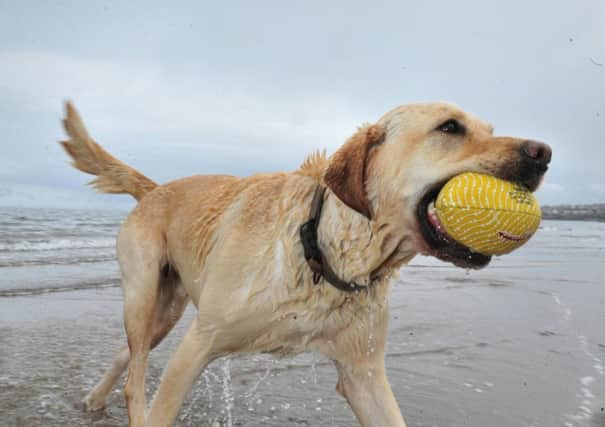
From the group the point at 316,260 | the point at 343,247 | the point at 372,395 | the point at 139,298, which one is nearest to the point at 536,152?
the point at 343,247

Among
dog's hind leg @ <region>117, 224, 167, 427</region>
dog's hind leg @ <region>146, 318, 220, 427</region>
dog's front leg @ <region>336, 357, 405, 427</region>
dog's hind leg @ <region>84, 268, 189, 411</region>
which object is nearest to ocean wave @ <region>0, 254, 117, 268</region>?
dog's hind leg @ <region>84, 268, 189, 411</region>

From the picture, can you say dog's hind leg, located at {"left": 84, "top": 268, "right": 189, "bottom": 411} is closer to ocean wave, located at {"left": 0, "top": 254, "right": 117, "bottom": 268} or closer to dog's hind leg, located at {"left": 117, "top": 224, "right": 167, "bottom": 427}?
dog's hind leg, located at {"left": 117, "top": 224, "right": 167, "bottom": 427}

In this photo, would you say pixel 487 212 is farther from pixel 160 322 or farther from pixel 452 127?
pixel 160 322

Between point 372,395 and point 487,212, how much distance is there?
50.1 inches

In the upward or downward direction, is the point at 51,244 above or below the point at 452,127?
below

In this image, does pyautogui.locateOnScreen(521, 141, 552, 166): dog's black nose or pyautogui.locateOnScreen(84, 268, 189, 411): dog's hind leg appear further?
pyautogui.locateOnScreen(84, 268, 189, 411): dog's hind leg

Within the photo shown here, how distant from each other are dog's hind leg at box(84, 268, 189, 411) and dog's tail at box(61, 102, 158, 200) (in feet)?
3.05

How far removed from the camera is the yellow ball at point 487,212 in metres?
2.47

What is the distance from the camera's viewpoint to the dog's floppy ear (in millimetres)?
2777

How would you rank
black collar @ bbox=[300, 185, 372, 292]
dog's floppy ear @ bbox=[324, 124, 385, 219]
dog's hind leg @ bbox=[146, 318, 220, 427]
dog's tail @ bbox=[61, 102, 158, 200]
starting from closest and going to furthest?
dog's floppy ear @ bbox=[324, 124, 385, 219], black collar @ bbox=[300, 185, 372, 292], dog's hind leg @ bbox=[146, 318, 220, 427], dog's tail @ bbox=[61, 102, 158, 200]

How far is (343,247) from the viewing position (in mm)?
2904

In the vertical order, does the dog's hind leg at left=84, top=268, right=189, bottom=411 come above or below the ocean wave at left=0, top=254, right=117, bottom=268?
above

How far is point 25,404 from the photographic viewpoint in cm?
429

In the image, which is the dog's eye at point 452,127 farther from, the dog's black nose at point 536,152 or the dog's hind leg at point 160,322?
the dog's hind leg at point 160,322
